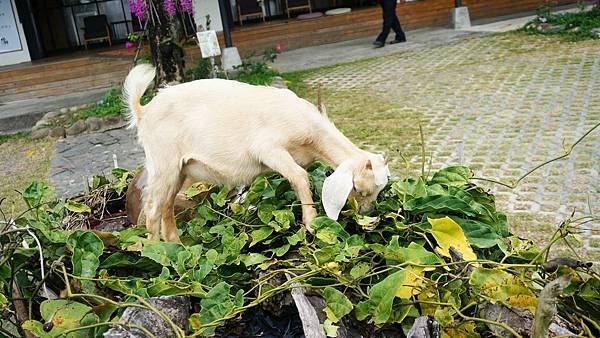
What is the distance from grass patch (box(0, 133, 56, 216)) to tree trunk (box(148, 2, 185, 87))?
2.04 m

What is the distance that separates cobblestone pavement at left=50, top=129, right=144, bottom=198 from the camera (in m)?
7.06

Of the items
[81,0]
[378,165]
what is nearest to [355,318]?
[378,165]

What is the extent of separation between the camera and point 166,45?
9.21 metres

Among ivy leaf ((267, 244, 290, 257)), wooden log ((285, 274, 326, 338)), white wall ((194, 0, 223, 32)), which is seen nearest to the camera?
wooden log ((285, 274, 326, 338))

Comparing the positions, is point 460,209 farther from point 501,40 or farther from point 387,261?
point 501,40

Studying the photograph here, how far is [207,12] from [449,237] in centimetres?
1394

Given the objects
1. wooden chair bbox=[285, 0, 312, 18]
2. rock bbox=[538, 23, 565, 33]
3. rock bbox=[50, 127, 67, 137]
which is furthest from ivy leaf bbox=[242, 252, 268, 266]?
wooden chair bbox=[285, 0, 312, 18]

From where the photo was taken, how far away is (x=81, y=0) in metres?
17.6

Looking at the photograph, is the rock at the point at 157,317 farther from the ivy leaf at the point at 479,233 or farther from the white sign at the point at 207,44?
the white sign at the point at 207,44

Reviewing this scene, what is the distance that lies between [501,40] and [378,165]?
1198 centimetres

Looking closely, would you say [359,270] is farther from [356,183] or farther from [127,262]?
[127,262]

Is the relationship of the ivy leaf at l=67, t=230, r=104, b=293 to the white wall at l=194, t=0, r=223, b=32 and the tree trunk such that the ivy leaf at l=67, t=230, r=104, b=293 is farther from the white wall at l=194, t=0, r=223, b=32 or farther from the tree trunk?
the white wall at l=194, t=0, r=223, b=32

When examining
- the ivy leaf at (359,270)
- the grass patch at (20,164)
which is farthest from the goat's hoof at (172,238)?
the grass patch at (20,164)

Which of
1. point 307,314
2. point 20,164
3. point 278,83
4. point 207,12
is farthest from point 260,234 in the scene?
point 207,12
